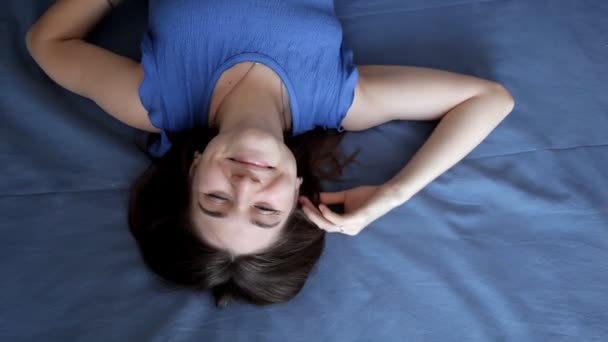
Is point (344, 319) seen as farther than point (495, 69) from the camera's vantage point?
No

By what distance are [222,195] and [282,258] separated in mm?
198

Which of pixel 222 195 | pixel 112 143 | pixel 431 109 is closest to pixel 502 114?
pixel 431 109

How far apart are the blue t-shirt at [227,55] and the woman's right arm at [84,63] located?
41 millimetres

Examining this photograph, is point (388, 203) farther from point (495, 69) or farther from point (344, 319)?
point (495, 69)

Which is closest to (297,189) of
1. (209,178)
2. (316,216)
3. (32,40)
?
(316,216)

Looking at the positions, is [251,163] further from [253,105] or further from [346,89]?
[346,89]

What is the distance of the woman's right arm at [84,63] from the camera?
97cm

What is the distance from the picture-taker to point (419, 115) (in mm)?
1027

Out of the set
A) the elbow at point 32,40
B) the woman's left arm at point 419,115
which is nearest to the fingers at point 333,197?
the woman's left arm at point 419,115

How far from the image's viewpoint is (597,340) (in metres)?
0.89

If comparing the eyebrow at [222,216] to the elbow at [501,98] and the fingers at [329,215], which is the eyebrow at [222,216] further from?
the elbow at [501,98]

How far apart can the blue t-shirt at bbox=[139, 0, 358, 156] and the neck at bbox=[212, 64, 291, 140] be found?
23mm

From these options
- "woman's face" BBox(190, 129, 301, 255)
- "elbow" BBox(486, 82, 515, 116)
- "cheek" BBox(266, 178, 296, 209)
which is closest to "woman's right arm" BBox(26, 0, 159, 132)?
"woman's face" BBox(190, 129, 301, 255)

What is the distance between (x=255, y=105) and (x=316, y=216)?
241 millimetres
